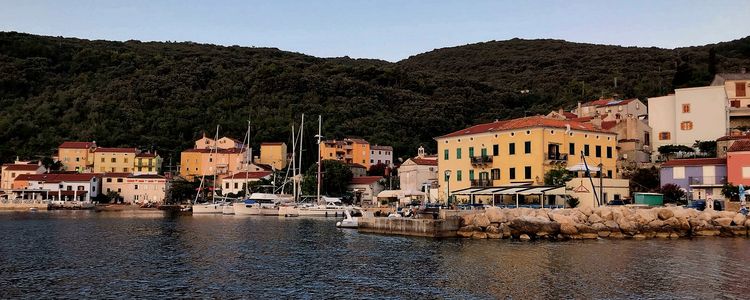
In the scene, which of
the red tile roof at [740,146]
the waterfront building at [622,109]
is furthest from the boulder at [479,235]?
the waterfront building at [622,109]

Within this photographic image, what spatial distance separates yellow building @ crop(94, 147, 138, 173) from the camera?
10750 cm

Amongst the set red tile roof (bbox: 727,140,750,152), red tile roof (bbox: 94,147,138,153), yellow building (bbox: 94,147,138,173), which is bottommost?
red tile roof (bbox: 727,140,750,152)

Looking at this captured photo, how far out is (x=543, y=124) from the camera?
50.0 meters

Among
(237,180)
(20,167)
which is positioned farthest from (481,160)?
(20,167)

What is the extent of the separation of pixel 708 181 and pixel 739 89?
24284mm

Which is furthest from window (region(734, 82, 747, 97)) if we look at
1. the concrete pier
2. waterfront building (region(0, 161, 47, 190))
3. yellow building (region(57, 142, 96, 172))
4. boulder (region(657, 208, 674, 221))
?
waterfront building (region(0, 161, 47, 190))

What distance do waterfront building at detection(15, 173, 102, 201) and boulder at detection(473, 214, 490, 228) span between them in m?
75.5

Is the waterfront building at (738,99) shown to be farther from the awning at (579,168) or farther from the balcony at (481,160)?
the balcony at (481,160)

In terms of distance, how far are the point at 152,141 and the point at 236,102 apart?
25.6 metres

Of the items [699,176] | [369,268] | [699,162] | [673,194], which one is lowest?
[369,268]

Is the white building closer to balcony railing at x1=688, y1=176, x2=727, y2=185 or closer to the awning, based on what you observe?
balcony railing at x1=688, y1=176, x2=727, y2=185

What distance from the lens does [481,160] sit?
5309 cm

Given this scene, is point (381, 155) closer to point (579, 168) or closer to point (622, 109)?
point (622, 109)

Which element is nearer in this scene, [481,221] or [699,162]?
[481,221]
